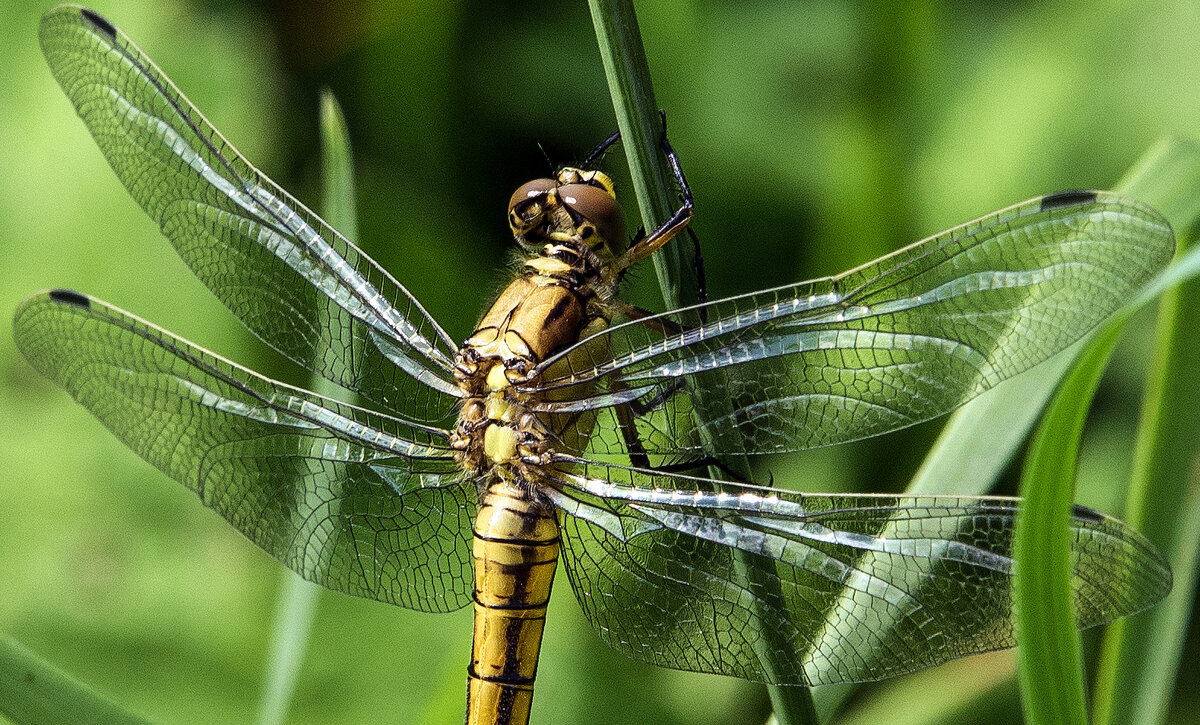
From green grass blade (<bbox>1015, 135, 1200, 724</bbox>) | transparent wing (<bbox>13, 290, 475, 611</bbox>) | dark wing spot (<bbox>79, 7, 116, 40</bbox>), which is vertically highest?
dark wing spot (<bbox>79, 7, 116, 40</bbox>)

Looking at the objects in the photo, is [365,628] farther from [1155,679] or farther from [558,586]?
[1155,679]

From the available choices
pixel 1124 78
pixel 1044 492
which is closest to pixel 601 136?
pixel 1124 78

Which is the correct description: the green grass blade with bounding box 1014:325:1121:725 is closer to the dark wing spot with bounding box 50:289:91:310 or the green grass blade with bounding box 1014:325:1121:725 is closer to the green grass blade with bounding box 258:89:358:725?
the green grass blade with bounding box 258:89:358:725

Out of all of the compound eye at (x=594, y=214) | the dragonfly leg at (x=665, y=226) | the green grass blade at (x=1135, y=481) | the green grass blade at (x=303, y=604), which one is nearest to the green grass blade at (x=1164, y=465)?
the green grass blade at (x=1135, y=481)

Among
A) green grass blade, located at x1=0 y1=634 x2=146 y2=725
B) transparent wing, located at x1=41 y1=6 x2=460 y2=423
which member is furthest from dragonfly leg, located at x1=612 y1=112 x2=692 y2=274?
green grass blade, located at x1=0 y1=634 x2=146 y2=725

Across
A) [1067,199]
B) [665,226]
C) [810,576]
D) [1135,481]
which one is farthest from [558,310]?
[1135,481]

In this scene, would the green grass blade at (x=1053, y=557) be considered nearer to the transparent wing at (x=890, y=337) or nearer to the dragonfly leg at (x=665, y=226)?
the transparent wing at (x=890, y=337)
